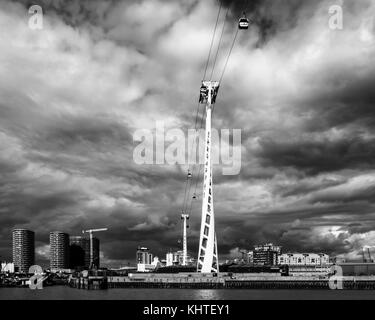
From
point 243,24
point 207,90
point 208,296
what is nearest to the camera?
point 243,24

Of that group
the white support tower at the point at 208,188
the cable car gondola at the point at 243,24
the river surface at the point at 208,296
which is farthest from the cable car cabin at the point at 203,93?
the cable car gondola at the point at 243,24

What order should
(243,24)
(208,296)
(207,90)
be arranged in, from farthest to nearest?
(207,90) < (208,296) < (243,24)

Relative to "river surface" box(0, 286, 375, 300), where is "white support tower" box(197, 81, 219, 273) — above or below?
above

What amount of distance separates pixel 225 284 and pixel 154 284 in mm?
32368

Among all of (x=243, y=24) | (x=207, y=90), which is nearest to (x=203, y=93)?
(x=207, y=90)

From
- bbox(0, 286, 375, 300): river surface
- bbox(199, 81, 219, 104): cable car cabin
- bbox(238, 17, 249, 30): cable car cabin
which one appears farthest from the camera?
bbox(199, 81, 219, 104): cable car cabin

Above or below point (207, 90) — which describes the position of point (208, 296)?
below

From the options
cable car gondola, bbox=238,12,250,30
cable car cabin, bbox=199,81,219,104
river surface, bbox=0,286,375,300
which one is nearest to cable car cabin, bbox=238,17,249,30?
cable car gondola, bbox=238,12,250,30

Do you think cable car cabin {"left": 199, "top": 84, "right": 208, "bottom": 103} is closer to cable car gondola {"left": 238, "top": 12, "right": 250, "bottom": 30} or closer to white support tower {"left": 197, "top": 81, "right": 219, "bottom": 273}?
white support tower {"left": 197, "top": 81, "right": 219, "bottom": 273}

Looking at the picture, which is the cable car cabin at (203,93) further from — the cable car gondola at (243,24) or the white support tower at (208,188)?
the cable car gondola at (243,24)

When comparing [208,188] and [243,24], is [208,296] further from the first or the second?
[243,24]
